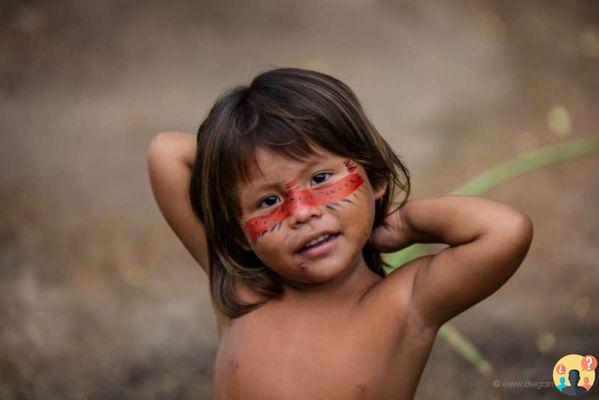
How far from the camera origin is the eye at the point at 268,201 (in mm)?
1727

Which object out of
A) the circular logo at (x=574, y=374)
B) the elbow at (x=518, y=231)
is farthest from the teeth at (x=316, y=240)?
the circular logo at (x=574, y=374)

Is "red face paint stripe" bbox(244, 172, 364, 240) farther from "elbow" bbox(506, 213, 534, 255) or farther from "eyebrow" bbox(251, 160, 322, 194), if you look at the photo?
"elbow" bbox(506, 213, 534, 255)

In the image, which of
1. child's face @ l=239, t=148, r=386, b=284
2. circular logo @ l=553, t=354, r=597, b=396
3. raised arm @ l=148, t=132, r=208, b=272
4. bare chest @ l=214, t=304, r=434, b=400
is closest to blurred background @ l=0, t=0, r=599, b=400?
circular logo @ l=553, t=354, r=597, b=396

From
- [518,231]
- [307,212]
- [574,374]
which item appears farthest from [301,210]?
[574,374]

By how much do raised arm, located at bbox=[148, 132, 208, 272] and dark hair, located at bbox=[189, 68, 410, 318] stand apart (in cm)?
5

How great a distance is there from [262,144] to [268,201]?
94 millimetres

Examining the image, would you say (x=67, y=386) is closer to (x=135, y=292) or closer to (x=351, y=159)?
(x=135, y=292)

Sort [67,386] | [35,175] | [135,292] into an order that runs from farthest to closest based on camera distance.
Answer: [35,175] < [135,292] < [67,386]

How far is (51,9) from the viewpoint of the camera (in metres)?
3.55

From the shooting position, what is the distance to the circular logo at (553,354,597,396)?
279 cm

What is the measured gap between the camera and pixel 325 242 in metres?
1.70

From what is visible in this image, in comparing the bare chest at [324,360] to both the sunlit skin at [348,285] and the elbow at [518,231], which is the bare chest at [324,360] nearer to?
the sunlit skin at [348,285]

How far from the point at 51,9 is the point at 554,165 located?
5.71ft

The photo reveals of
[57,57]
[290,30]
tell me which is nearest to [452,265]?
[290,30]
